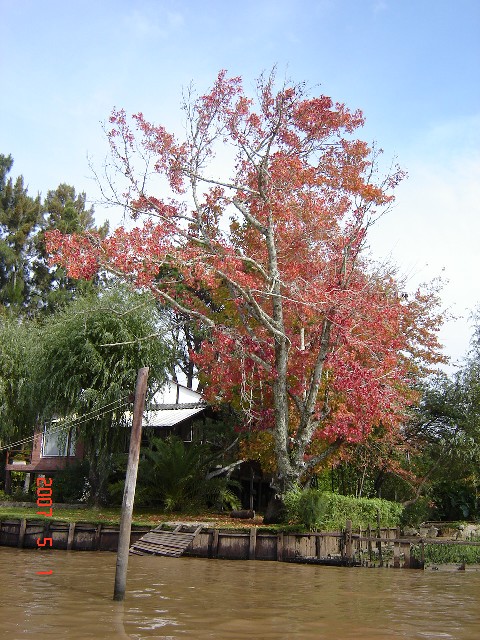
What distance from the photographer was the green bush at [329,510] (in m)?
22.4

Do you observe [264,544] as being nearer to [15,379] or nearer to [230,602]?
[230,602]

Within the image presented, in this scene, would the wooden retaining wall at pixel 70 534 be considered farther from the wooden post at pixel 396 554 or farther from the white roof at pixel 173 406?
the white roof at pixel 173 406

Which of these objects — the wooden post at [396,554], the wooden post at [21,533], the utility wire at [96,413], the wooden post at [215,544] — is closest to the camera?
the wooden post at [396,554]

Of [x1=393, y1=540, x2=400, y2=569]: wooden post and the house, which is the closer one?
[x1=393, y1=540, x2=400, y2=569]: wooden post

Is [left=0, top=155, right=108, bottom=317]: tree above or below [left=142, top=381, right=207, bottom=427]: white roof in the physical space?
above

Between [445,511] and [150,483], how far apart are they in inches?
608

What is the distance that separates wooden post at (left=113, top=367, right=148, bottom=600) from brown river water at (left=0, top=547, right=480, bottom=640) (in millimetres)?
428

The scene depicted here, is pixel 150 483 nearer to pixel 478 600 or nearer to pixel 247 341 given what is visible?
pixel 247 341

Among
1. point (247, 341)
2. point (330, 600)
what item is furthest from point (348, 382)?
point (330, 600)

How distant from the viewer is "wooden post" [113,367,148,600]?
41.4 feet

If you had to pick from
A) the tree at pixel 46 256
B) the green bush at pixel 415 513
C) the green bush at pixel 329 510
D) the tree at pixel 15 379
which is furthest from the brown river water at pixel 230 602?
the tree at pixel 46 256

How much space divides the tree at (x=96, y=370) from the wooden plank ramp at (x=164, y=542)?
259 inches

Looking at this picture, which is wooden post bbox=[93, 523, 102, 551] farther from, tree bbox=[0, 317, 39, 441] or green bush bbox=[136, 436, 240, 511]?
tree bbox=[0, 317, 39, 441]

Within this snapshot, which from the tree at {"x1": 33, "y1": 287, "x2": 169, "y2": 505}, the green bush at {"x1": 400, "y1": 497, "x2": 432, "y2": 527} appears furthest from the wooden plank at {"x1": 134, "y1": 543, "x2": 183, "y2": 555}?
the green bush at {"x1": 400, "y1": 497, "x2": 432, "y2": 527}
